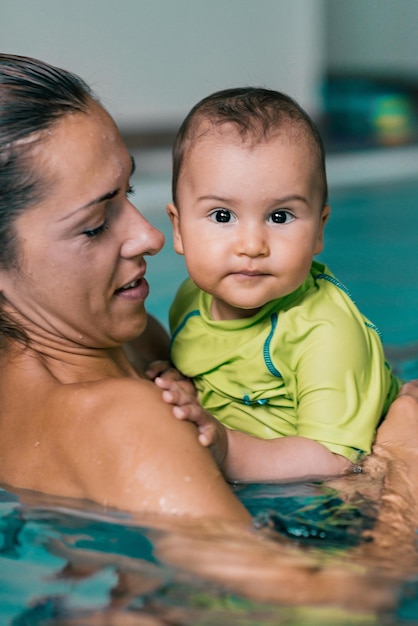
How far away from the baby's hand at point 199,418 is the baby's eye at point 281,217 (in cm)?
48

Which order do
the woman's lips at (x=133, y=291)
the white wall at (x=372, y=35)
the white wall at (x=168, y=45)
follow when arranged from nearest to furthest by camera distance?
the woman's lips at (x=133, y=291) < the white wall at (x=168, y=45) < the white wall at (x=372, y=35)

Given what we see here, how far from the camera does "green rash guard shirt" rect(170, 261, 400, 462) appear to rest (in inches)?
93.7

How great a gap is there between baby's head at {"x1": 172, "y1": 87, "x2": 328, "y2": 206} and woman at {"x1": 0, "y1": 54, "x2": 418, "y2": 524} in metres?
0.22

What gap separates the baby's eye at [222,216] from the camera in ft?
7.86

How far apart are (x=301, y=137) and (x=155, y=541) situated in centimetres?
99

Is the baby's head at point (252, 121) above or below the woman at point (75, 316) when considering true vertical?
above

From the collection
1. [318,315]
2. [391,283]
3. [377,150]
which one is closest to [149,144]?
[377,150]

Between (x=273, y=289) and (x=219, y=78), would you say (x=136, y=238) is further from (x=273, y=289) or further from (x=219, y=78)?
(x=219, y=78)

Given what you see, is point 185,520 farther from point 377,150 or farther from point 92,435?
point 377,150

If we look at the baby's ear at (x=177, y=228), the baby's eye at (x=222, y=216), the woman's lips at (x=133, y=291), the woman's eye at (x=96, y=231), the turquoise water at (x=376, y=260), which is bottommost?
the turquoise water at (x=376, y=260)

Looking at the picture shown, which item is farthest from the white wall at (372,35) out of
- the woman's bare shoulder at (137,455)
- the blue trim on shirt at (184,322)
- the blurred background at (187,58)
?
the woman's bare shoulder at (137,455)

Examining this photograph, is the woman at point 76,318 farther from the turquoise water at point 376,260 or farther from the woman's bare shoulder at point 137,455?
the turquoise water at point 376,260

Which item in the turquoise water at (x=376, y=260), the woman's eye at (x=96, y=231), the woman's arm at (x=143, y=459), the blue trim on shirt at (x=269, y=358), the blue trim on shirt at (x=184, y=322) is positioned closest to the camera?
the woman's arm at (x=143, y=459)

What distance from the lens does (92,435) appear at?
1.98 meters
